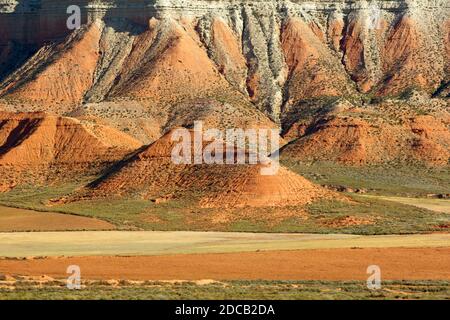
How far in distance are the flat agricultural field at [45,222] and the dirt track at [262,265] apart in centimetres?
2181

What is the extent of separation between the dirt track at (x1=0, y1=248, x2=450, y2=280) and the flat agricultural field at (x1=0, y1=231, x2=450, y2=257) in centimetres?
334

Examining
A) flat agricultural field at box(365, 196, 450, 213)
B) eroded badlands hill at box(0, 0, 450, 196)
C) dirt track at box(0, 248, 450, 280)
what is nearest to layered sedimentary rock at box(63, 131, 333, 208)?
flat agricultural field at box(365, 196, 450, 213)

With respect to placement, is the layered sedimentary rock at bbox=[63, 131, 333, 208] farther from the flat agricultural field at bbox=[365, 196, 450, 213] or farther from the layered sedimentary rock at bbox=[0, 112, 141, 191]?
the flat agricultural field at bbox=[365, 196, 450, 213]

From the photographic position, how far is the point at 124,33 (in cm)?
15175

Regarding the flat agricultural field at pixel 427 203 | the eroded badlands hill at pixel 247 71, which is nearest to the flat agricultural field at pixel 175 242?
the flat agricultural field at pixel 427 203

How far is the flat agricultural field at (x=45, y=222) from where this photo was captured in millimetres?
85581

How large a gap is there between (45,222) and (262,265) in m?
30.9

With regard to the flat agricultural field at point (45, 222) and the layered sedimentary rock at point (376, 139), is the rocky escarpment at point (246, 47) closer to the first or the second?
the layered sedimentary rock at point (376, 139)

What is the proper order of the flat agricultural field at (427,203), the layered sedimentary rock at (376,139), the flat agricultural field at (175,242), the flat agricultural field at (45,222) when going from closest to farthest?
the flat agricultural field at (175,242) → the flat agricultural field at (45,222) → the flat agricultural field at (427,203) → the layered sedimentary rock at (376,139)

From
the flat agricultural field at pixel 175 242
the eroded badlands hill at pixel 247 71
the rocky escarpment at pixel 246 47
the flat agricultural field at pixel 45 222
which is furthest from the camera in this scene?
the rocky escarpment at pixel 246 47

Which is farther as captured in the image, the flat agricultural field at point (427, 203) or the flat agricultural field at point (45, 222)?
the flat agricultural field at point (427, 203)

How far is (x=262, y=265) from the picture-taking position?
61250mm

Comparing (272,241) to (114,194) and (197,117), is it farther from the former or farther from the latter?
(197,117)
